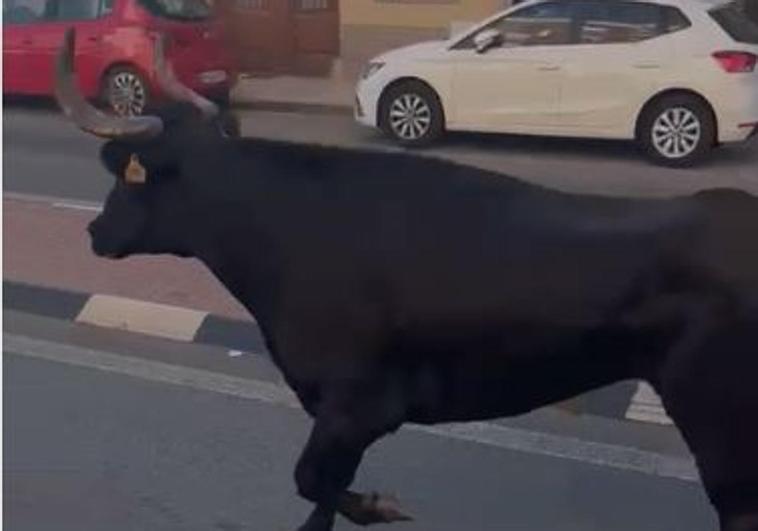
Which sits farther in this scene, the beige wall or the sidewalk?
the beige wall

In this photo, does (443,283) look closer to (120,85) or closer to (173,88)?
(173,88)

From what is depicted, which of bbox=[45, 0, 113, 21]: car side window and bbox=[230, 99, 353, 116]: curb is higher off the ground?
bbox=[45, 0, 113, 21]: car side window

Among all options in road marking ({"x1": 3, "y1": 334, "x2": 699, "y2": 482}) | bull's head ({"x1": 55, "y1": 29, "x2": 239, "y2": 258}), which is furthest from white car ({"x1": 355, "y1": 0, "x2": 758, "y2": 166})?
bull's head ({"x1": 55, "y1": 29, "x2": 239, "y2": 258})

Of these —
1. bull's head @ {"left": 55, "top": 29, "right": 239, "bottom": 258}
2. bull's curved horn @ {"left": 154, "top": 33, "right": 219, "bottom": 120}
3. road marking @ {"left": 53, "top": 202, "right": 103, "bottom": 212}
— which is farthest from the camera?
road marking @ {"left": 53, "top": 202, "right": 103, "bottom": 212}

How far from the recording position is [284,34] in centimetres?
2325

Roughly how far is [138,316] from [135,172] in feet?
11.7

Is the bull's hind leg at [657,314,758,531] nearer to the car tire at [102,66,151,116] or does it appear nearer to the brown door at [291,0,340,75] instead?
the car tire at [102,66,151,116]

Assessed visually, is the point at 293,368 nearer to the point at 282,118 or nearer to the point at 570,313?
the point at 570,313

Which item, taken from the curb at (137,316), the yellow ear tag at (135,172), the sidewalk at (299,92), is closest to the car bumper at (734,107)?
the sidewalk at (299,92)

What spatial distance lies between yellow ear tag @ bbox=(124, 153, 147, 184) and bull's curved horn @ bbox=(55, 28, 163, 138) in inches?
2.9

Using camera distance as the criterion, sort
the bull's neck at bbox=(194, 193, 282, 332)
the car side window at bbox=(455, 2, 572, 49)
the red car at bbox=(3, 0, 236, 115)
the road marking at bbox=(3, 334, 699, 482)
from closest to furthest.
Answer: the bull's neck at bbox=(194, 193, 282, 332), the road marking at bbox=(3, 334, 699, 482), the car side window at bbox=(455, 2, 572, 49), the red car at bbox=(3, 0, 236, 115)

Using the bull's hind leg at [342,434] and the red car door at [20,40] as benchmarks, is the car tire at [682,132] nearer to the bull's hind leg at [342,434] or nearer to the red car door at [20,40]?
the red car door at [20,40]

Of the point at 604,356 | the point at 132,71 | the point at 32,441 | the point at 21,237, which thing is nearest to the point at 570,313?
the point at 604,356

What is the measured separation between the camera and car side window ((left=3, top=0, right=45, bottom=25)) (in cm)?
1938
